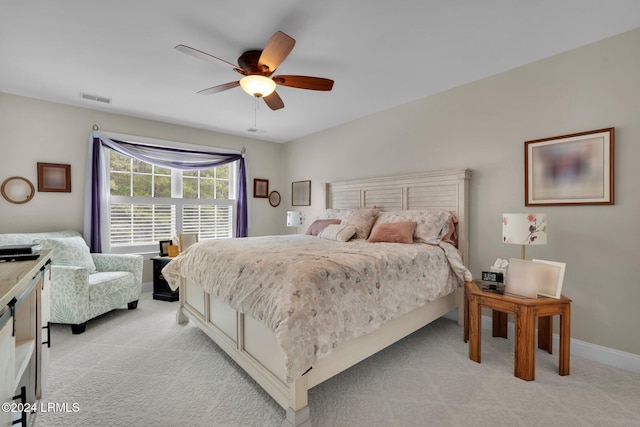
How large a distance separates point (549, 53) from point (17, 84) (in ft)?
17.4

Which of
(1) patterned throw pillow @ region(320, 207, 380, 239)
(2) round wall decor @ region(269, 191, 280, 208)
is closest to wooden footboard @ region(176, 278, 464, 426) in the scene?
(1) patterned throw pillow @ region(320, 207, 380, 239)

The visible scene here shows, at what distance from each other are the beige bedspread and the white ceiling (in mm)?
1698

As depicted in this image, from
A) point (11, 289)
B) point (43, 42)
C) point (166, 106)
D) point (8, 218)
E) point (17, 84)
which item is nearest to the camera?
point (11, 289)

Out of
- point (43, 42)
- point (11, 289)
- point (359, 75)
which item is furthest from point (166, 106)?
point (11, 289)

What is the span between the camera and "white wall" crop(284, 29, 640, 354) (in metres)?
2.19

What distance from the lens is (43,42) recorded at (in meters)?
2.30

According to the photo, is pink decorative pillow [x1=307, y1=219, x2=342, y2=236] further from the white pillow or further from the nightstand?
the nightstand

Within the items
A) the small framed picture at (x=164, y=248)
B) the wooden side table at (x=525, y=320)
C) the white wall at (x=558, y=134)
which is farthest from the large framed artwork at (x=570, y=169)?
the small framed picture at (x=164, y=248)

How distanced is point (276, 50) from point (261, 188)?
357 centimetres

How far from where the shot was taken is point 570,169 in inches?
96.0

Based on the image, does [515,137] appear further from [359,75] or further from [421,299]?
[421,299]

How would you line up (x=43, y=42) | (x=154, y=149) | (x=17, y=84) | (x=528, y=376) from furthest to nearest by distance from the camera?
1. (x=154, y=149)
2. (x=17, y=84)
3. (x=43, y=42)
4. (x=528, y=376)

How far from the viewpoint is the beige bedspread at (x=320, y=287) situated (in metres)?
1.49

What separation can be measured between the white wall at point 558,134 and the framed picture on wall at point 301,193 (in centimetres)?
198
